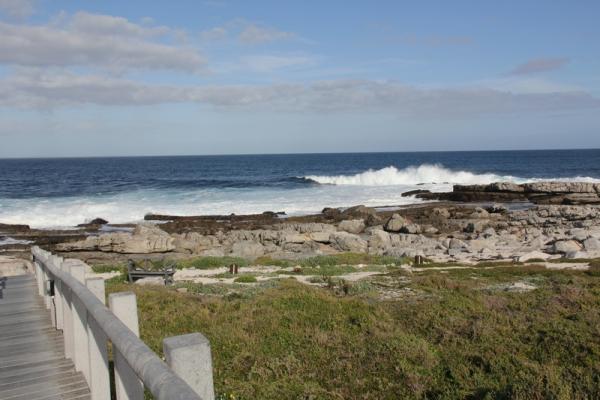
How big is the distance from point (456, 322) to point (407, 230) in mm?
25685

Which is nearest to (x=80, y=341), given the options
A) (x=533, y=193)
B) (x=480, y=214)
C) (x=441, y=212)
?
(x=441, y=212)

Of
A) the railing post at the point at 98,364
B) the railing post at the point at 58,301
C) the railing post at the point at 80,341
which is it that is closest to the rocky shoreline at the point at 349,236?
the railing post at the point at 58,301

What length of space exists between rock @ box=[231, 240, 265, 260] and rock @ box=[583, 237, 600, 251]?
15983 millimetres

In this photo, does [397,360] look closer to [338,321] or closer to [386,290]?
[338,321]

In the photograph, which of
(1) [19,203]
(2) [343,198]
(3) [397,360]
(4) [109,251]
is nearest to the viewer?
(3) [397,360]

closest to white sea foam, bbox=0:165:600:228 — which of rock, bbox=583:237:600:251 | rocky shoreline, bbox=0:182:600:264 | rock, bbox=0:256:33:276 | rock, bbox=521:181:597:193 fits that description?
rocky shoreline, bbox=0:182:600:264

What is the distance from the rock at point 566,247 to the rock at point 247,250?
14.5 meters

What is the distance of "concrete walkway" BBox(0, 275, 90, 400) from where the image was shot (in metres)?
4.53

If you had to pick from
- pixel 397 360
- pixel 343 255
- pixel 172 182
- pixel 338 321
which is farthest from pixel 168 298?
pixel 172 182

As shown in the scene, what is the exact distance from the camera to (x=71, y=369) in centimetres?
506

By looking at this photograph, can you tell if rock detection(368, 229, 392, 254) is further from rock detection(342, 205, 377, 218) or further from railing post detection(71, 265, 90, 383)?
railing post detection(71, 265, 90, 383)

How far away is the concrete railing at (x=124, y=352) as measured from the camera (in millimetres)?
1977

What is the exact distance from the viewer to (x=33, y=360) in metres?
5.37

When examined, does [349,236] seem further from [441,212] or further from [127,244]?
[441,212]
